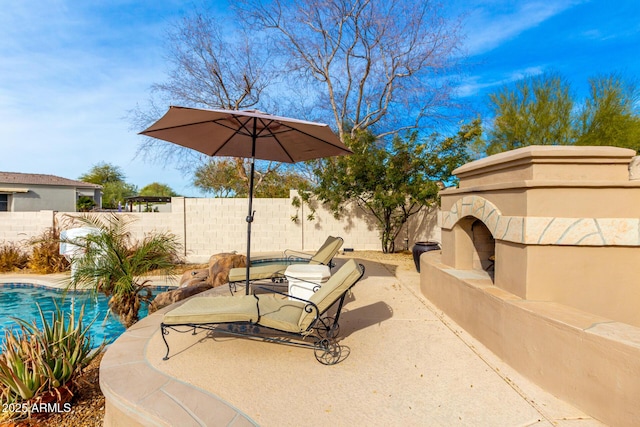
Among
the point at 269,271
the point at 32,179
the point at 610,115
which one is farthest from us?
the point at 32,179

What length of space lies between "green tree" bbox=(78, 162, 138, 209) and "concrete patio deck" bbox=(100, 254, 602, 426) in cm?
4530

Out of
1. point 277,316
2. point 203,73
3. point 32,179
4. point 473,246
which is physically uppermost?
point 203,73

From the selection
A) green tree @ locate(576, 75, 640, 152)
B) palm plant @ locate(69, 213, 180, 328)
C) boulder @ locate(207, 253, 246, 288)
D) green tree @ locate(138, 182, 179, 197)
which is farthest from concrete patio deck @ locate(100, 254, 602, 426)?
green tree @ locate(138, 182, 179, 197)

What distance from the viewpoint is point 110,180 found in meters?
47.5

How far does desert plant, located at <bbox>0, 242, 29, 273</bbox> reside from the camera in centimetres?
1075

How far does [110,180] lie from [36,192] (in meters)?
21.5

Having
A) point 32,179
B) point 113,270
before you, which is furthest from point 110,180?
point 113,270

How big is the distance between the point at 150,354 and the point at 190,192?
24.0 meters

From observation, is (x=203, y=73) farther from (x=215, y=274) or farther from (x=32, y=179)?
(x=32, y=179)

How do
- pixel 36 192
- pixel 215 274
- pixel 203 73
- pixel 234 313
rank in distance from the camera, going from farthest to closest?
1. pixel 36 192
2. pixel 203 73
3. pixel 215 274
4. pixel 234 313

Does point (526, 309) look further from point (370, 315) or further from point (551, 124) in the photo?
point (551, 124)

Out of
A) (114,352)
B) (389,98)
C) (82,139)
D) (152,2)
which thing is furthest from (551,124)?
(82,139)

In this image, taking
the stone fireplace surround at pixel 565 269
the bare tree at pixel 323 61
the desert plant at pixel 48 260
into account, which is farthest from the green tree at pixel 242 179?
the stone fireplace surround at pixel 565 269

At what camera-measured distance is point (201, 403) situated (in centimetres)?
256
